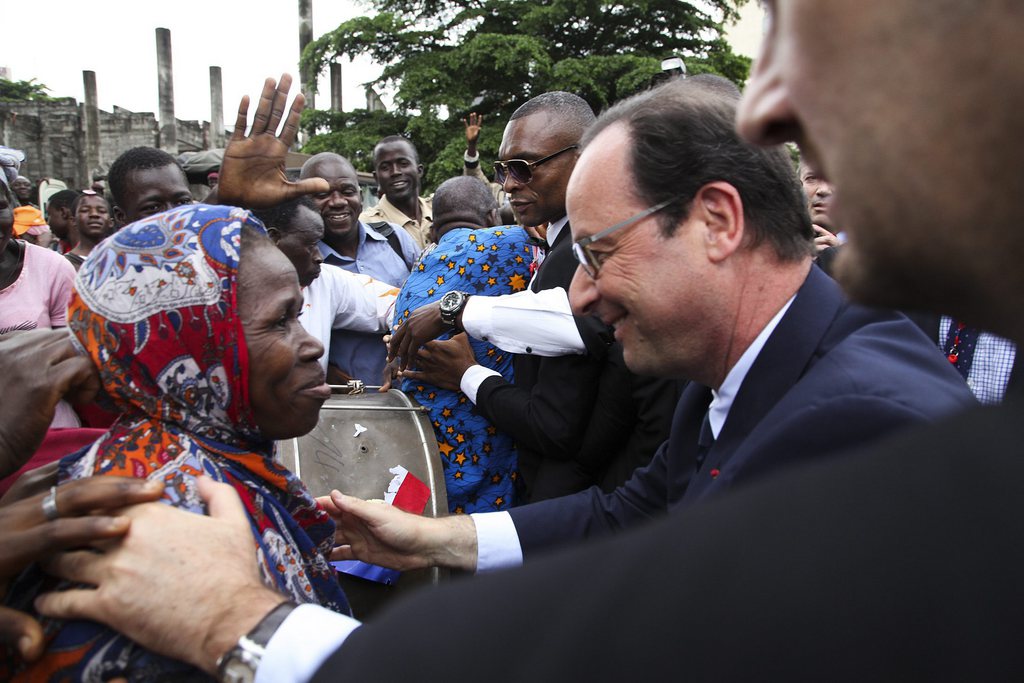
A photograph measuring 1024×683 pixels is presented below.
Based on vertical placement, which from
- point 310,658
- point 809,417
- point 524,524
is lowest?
point 524,524

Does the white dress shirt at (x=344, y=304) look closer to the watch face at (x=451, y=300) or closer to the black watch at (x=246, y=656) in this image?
the watch face at (x=451, y=300)

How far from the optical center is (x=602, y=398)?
3.07m

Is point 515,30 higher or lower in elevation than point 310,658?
higher

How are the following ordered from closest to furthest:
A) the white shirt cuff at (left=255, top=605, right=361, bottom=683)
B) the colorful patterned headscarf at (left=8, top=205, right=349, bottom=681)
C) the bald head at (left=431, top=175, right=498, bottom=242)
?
the white shirt cuff at (left=255, top=605, right=361, bottom=683) < the colorful patterned headscarf at (left=8, top=205, right=349, bottom=681) < the bald head at (left=431, top=175, right=498, bottom=242)

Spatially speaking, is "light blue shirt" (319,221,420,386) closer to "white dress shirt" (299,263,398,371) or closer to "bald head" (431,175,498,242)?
"white dress shirt" (299,263,398,371)

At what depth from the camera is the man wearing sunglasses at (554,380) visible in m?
3.02

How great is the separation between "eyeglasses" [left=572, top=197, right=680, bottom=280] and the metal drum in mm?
1249

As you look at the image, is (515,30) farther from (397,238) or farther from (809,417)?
(809,417)

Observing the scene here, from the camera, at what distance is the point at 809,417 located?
1.49 meters

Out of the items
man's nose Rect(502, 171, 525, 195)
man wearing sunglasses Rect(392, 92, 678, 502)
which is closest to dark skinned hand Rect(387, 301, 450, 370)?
man wearing sunglasses Rect(392, 92, 678, 502)

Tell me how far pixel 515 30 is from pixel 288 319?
2711cm

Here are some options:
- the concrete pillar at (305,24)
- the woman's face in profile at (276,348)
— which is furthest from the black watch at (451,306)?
the concrete pillar at (305,24)

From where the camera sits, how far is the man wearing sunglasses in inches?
119

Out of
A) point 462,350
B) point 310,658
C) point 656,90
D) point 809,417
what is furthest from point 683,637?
point 462,350
